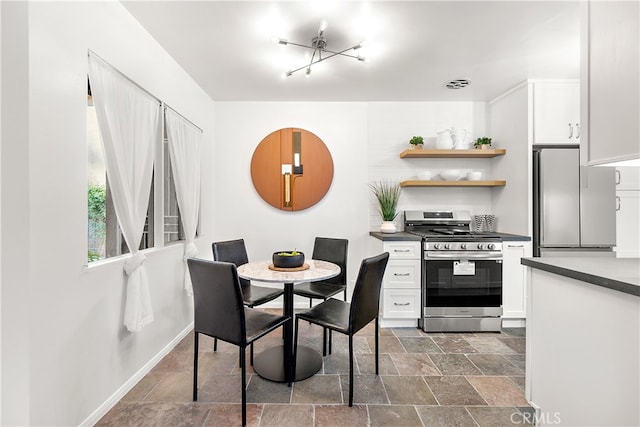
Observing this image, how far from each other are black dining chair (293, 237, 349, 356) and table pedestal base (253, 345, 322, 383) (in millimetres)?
161

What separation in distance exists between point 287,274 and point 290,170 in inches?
74.1

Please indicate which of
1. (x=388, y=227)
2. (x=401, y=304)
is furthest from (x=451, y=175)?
(x=401, y=304)

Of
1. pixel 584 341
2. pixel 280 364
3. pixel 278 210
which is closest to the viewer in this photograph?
pixel 584 341

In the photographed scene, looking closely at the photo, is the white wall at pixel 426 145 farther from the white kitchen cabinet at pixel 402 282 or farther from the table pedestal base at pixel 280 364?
the table pedestal base at pixel 280 364

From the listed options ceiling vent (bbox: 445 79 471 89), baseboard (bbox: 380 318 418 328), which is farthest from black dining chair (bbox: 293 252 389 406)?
ceiling vent (bbox: 445 79 471 89)

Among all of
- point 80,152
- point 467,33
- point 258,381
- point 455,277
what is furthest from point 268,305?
point 467,33

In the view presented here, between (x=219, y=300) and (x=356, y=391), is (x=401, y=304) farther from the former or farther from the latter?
(x=219, y=300)

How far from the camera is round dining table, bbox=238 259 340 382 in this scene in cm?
199

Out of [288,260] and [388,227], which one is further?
[388,227]

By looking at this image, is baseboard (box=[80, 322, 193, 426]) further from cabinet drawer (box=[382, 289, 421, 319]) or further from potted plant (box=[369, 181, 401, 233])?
potted plant (box=[369, 181, 401, 233])

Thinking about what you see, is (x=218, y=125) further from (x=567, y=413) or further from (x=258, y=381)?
(x=567, y=413)

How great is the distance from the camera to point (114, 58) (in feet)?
6.15

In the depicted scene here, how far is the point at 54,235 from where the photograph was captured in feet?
4.75

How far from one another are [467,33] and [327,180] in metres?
2.01
